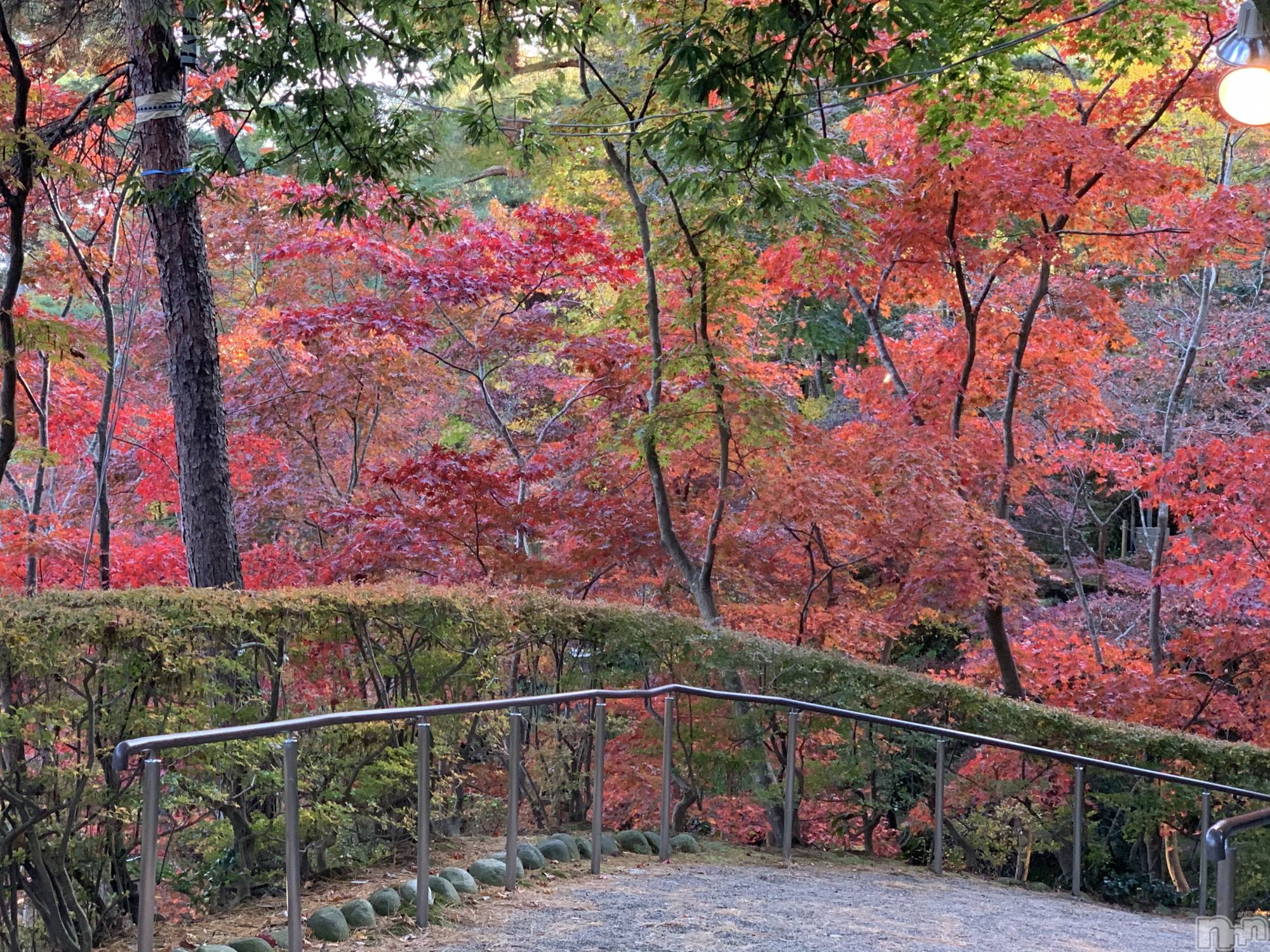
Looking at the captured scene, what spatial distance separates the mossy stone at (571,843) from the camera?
580 centimetres

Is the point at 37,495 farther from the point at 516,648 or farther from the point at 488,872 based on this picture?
the point at 488,872

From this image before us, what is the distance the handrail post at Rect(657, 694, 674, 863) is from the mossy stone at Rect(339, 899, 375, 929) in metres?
2.15

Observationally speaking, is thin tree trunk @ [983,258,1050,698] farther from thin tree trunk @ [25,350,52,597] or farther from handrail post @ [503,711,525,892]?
thin tree trunk @ [25,350,52,597]

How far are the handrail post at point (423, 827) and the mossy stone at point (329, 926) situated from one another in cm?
30

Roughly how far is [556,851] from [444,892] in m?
1.09

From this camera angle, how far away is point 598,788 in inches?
214

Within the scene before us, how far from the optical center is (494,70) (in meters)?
6.77

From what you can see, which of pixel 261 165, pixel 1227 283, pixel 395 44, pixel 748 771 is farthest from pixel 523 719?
pixel 1227 283

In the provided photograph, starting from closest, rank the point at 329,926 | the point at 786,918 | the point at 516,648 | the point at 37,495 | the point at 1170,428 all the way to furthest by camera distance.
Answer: the point at 329,926 → the point at 786,918 → the point at 516,648 → the point at 37,495 → the point at 1170,428

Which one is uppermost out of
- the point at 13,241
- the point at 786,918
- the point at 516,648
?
the point at 13,241

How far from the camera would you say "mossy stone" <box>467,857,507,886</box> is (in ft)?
16.8

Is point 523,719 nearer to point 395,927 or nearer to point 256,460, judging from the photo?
point 395,927

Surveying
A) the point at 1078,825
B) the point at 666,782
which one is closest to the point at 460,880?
the point at 666,782

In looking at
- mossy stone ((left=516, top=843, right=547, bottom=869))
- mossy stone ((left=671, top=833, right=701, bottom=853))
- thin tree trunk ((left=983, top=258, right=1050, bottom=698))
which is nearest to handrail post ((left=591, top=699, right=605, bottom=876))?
mossy stone ((left=516, top=843, right=547, bottom=869))
